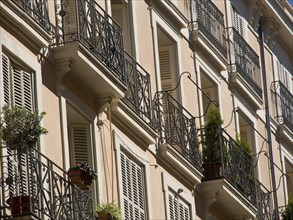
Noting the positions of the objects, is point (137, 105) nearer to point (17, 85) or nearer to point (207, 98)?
point (17, 85)

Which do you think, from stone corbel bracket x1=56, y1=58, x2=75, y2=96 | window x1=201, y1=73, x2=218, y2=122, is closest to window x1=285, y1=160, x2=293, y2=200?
window x1=201, y1=73, x2=218, y2=122

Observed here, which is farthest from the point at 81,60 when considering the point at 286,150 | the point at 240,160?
the point at 286,150

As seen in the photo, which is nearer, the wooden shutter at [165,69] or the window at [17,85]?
the window at [17,85]

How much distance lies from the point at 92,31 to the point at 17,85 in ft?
10.8

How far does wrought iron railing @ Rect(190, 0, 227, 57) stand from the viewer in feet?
132

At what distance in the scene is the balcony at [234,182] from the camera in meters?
37.5

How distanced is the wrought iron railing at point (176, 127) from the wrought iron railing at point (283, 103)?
31.7 ft

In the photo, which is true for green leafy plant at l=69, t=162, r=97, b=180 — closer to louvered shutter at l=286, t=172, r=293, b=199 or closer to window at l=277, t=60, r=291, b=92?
louvered shutter at l=286, t=172, r=293, b=199

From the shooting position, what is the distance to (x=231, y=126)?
41.7 metres

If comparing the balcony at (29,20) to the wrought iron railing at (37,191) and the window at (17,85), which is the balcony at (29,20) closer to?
the window at (17,85)

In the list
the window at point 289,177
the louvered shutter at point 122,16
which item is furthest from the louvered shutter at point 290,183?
the louvered shutter at point 122,16

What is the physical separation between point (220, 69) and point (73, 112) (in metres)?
10.1

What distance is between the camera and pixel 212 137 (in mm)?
38156

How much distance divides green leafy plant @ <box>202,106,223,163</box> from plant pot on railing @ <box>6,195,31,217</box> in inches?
451
